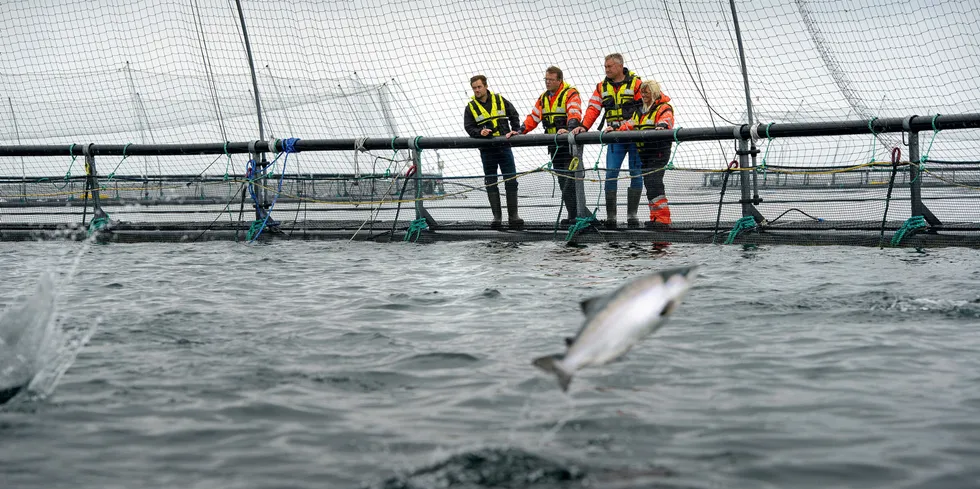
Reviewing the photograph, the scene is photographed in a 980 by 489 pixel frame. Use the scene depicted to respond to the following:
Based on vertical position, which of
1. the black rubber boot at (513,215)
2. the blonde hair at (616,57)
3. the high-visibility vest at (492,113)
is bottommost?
the black rubber boot at (513,215)

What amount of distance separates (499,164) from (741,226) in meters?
2.87

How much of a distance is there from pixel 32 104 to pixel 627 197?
9.37 m

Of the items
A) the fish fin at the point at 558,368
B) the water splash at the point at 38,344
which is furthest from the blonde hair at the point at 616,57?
the fish fin at the point at 558,368

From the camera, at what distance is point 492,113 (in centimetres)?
1081

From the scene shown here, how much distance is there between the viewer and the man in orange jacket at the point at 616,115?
396 inches

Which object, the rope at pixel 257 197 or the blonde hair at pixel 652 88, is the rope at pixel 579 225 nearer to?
the blonde hair at pixel 652 88

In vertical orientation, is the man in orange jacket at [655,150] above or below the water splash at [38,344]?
above

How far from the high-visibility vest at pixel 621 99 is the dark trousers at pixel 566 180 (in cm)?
83

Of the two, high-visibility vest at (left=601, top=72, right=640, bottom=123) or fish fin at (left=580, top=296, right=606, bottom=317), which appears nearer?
fish fin at (left=580, top=296, right=606, bottom=317)

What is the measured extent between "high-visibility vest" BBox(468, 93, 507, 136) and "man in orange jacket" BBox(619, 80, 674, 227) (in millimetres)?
1587

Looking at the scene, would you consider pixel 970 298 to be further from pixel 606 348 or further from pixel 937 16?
pixel 937 16

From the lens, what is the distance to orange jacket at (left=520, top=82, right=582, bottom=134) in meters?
10.5

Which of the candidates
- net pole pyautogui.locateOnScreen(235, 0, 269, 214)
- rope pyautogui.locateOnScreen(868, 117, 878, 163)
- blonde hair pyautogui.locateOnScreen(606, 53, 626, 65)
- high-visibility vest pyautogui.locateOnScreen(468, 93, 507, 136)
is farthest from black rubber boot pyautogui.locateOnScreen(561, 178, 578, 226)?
net pole pyautogui.locateOnScreen(235, 0, 269, 214)

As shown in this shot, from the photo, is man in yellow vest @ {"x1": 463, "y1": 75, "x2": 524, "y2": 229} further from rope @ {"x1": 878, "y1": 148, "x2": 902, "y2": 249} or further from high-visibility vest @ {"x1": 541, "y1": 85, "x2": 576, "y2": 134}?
rope @ {"x1": 878, "y1": 148, "x2": 902, "y2": 249}
